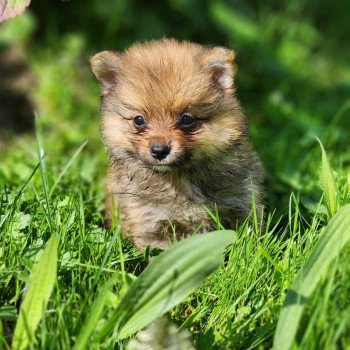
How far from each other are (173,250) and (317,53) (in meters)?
5.02

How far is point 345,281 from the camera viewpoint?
92.8 inches

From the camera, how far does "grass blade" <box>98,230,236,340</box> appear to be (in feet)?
7.64

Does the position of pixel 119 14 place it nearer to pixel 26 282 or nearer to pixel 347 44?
pixel 347 44

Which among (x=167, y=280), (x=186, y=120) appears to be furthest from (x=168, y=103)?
(x=167, y=280)

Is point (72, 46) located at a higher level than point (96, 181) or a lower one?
higher

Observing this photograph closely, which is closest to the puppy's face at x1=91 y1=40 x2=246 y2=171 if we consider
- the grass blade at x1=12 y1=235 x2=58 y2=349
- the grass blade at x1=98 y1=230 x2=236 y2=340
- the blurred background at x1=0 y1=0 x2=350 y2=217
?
the grass blade at x1=98 y1=230 x2=236 y2=340

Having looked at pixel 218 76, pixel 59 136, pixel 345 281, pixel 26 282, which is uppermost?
pixel 218 76

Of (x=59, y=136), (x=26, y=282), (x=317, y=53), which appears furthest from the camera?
(x=317, y=53)

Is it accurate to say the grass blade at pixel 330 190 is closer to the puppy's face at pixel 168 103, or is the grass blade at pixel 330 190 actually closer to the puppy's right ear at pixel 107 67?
the puppy's face at pixel 168 103

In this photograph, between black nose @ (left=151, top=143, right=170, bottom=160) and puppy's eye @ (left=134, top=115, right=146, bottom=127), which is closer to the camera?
black nose @ (left=151, top=143, right=170, bottom=160)

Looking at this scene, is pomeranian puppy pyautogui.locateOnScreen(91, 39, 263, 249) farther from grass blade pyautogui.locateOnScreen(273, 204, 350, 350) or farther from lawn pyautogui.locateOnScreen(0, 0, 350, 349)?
grass blade pyautogui.locateOnScreen(273, 204, 350, 350)

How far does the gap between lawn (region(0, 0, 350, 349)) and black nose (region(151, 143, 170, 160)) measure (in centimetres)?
33

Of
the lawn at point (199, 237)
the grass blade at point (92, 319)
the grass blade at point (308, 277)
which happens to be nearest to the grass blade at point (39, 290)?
the lawn at point (199, 237)

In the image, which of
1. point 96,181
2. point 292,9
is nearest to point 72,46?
point 96,181
